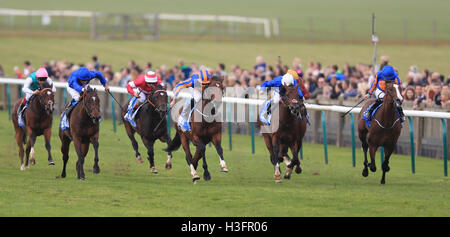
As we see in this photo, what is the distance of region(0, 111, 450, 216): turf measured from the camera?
418 inches

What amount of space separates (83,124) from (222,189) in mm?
2606

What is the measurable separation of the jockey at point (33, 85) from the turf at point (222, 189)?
100 cm

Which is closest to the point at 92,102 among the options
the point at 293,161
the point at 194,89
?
the point at 194,89

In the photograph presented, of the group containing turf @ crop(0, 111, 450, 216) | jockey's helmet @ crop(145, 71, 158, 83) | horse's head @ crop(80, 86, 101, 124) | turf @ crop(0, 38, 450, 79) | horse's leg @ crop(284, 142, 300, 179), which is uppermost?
turf @ crop(0, 38, 450, 79)

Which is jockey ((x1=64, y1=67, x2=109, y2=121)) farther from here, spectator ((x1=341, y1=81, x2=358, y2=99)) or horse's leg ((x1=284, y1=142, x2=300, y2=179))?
spectator ((x1=341, y1=81, x2=358, y2=99))

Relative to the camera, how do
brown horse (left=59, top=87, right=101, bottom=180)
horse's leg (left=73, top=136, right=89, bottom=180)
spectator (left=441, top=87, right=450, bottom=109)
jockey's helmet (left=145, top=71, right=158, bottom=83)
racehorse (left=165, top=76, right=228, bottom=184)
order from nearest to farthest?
racehorse (left=165, top=76, right=228, bottom=184)
brown horse (left=59, top=87, right=101, bottom=180)
horse's leg (left=73, top=136, right=89, bottom=180)
jockey's helmet (left=145, top=71, right=158, bottom=83)
spectator (left=441, top=87, right=450, bottom=109)

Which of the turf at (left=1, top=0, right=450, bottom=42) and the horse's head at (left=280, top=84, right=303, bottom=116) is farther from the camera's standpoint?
the turf at (left=1, top=0, right=450, bottom=42)

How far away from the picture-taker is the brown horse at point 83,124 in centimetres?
1330

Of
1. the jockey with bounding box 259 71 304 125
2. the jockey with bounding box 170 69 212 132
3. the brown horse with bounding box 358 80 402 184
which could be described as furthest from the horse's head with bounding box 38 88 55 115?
the brown horse with bounding box 358 80 402 184

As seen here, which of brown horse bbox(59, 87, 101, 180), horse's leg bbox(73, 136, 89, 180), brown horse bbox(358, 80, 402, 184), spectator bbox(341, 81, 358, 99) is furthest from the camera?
spectator bbox(341, 81, 358, 99)

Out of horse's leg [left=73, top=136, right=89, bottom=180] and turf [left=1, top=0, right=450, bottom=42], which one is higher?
turf [left=1, top=0, right=450, bottom=42]

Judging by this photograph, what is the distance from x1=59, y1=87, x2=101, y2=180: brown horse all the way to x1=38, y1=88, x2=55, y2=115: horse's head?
508mm
